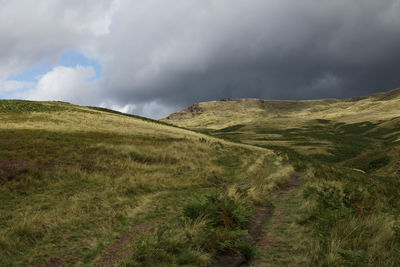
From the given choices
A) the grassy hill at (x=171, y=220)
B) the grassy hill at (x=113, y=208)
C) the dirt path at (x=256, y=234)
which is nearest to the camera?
the grassy hill at (x=171, y=220)

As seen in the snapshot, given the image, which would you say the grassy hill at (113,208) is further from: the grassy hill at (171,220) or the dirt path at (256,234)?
the dirt path at (256,234)

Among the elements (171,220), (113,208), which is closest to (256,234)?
(171,220)

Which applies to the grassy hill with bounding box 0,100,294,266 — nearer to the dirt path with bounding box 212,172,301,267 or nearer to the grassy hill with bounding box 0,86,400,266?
the grassy hill with bounding box 0,86,400,266

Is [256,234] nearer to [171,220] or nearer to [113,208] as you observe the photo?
[171,220]

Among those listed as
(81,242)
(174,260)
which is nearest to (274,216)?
(174,260)

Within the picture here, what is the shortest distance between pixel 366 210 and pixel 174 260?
681cm

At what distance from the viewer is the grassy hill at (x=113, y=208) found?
6.39 m

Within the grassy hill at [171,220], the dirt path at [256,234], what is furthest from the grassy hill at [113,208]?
the dirt path at [256,234]

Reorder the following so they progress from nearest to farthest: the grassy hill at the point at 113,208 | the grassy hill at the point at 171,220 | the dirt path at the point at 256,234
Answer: the grassy hill at the point at 171,220
the dirt path at the point at 256,234
the grassy hill at the point at 113,208

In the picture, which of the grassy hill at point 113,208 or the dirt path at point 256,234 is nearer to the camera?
the dirt path at point 256,234

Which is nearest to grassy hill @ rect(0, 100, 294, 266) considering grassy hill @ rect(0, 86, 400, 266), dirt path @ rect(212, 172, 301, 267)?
grassy hill @ rect(0, 86, 400, 266)

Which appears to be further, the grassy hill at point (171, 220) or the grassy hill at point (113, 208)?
the grassy hill at point (113, 208)

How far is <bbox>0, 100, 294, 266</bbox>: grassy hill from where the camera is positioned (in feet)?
21.0

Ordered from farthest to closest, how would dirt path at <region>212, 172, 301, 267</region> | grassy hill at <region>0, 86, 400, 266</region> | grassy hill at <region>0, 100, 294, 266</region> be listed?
grassy hill at <region>0, 100, 294, 266</region> < dirt path at <region>212, 172, 301, 267</region> < grassy hill at <region>0, 86, 400, 266</region>
